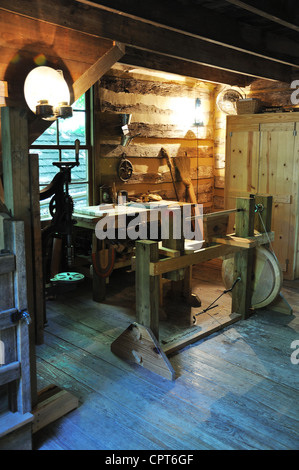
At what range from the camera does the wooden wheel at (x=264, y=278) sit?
14.1ft

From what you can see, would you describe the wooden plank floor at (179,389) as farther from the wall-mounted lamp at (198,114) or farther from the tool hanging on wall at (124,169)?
the wall-mounted lamp at (198,114)

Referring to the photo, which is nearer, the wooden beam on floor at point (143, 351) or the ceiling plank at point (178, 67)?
the wooden beam on floor at point (143, 351)

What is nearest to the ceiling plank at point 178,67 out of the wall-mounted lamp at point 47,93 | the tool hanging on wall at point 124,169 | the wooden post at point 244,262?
the tool hanging on wall at point 124,169

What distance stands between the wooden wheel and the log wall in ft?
6.94

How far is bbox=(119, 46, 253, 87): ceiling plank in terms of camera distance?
501cm

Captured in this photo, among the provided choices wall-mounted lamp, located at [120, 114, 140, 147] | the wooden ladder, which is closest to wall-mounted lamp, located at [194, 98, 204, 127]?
wall-mounted lamp, located at [120, 114, 140, 147]

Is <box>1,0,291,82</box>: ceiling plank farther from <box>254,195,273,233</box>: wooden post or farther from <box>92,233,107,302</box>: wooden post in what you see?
<box>92,233,107,302</box>: wooden post

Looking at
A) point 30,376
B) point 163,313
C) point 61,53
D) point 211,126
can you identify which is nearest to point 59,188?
point 61,53

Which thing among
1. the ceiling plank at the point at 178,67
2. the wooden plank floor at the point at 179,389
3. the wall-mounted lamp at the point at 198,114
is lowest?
the wooden plank floor at the point at 179,389

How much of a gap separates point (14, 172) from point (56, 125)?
9.18 feet

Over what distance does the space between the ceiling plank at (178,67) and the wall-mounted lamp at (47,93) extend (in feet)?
4.60

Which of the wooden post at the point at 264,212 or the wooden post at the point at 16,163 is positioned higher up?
the wooden post at the point at 16,163

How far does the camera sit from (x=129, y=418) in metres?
2.71

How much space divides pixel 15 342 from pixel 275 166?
14.7ft
